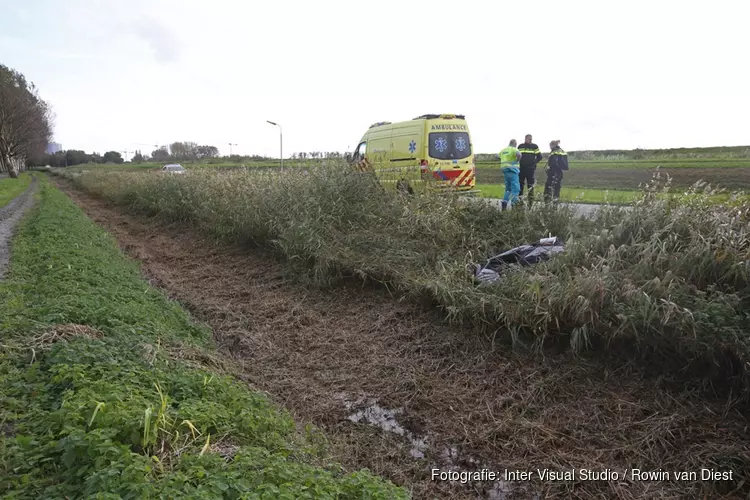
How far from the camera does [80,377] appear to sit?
3.01 metres

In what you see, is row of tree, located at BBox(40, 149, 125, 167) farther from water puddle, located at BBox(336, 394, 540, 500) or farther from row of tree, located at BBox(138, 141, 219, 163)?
water puddle, located at BBox(336, 394, 540, 500)

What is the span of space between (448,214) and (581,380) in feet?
11.9

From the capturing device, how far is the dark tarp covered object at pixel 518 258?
5219 mm

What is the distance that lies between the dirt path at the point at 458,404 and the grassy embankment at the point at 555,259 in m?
0.34

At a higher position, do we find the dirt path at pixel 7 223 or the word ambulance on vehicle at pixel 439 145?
the word ambulance on vehicle at pixel 439 145

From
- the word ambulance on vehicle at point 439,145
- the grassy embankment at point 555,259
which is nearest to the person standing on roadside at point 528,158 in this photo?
the word ambulance on vehicle at point 439,145

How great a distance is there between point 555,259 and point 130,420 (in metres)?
4.00

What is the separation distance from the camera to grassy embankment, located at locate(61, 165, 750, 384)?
3.66 m

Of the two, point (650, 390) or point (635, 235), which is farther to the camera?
point (635, 235)

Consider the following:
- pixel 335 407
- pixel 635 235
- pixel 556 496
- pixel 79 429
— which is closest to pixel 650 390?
pixel 556 496

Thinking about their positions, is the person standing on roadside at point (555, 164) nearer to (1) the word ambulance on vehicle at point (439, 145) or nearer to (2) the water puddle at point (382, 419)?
(1) the word ambulance on vehicle at point (439, 145)

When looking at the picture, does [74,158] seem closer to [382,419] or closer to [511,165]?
[511,165]

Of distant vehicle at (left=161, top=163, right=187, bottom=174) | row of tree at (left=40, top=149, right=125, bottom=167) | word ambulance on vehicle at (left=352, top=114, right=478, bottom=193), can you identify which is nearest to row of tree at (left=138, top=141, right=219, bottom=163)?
row of tree at (left=40, top=149, right=125, bottom=167)

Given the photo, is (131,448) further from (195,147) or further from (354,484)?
(195,147)
